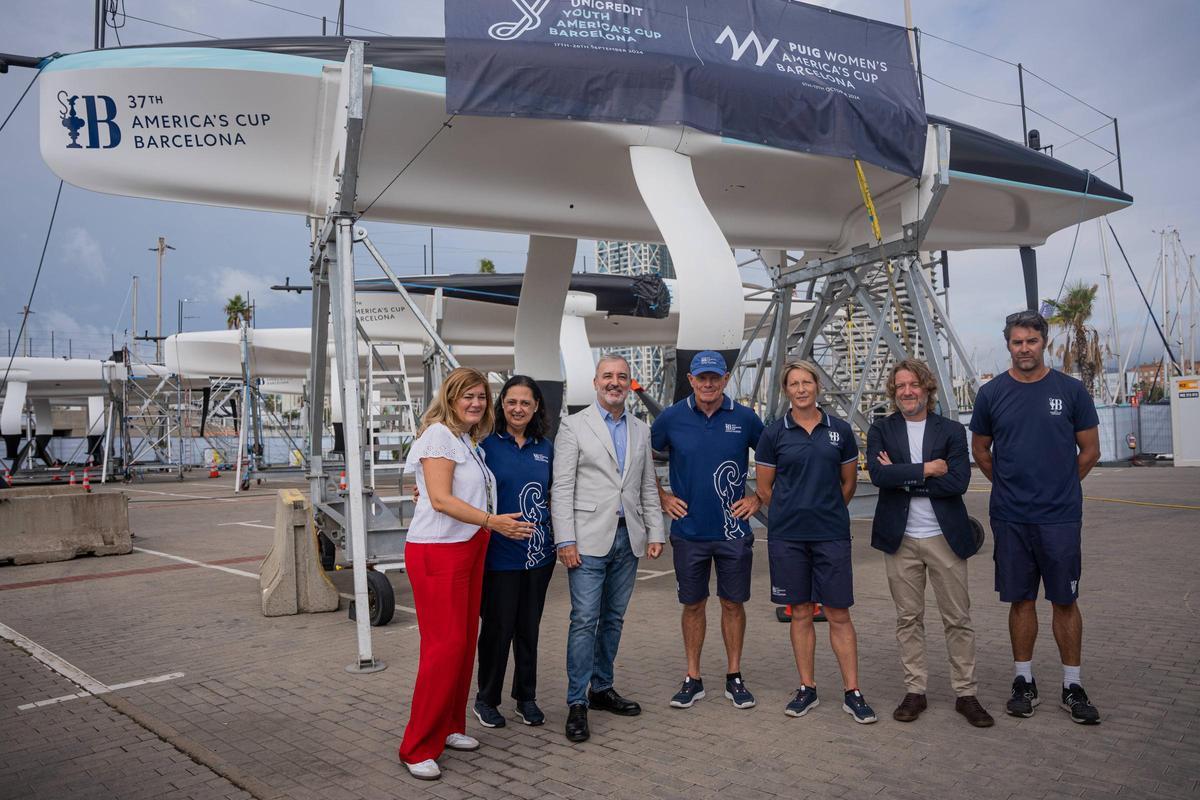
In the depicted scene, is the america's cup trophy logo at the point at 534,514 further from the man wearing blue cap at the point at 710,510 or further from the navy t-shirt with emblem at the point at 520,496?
the man wearing blue cap at the point at 710,510

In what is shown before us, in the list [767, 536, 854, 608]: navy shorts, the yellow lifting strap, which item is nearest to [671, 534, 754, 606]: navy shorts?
[767, 536, 854, 608]: navy shorts

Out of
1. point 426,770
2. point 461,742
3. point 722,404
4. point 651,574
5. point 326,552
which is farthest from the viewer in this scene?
point 326,552

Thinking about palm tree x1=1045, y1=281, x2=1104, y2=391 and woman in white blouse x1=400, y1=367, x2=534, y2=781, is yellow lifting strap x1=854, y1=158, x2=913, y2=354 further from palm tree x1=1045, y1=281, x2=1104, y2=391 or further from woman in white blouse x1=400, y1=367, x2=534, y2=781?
palm tree x1=1045, y1=281, x2=1104, y2=391

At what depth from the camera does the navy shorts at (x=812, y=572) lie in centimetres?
399

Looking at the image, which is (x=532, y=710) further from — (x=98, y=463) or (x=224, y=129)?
(x=98, y=463)

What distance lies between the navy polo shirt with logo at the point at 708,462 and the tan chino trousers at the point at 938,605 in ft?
2.76

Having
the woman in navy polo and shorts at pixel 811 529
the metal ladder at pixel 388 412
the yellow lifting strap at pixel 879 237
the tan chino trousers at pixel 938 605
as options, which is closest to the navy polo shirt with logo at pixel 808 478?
the woman in navy polo and shorts at pixel 811 529

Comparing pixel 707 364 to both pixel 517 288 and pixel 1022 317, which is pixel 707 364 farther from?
pixel 517 288

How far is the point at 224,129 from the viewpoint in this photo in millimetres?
6859

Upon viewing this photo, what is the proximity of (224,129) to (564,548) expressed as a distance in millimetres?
5272

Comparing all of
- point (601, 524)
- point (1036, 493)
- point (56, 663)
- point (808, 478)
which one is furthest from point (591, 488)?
point (56, 663)

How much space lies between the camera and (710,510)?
4129mm

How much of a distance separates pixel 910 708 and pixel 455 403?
2697 millimetres

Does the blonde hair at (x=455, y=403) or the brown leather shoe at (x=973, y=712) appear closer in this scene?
the blonde hair at (x=455, y=403)
